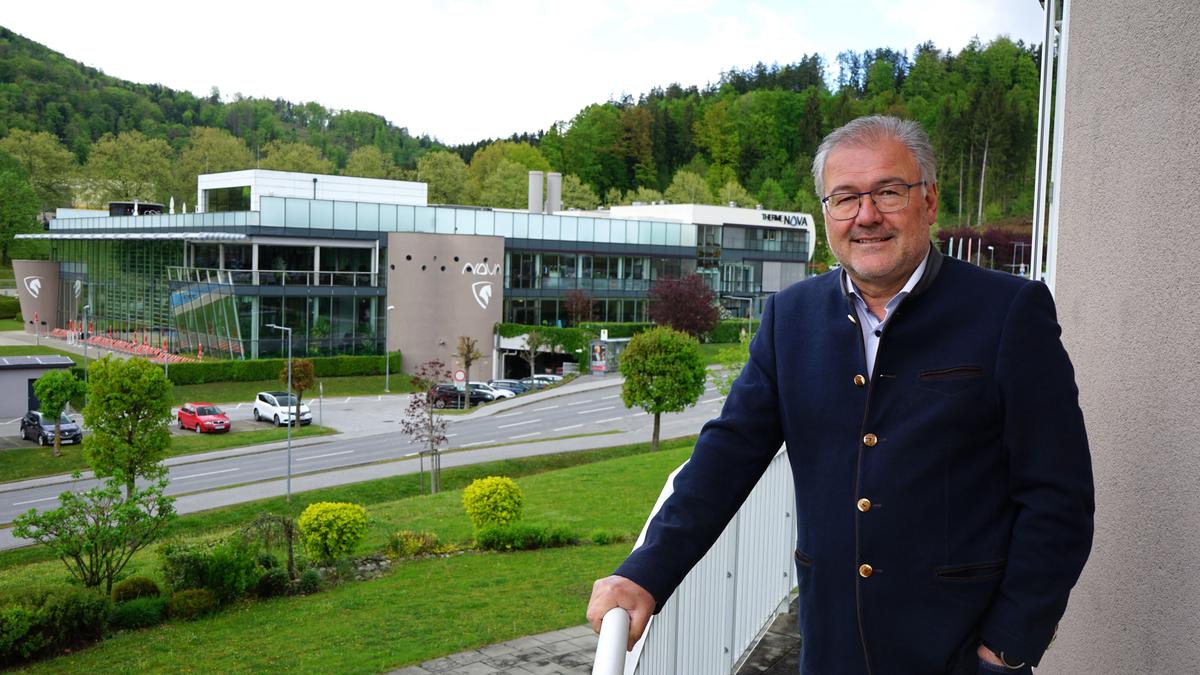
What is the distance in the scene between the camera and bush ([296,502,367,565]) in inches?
636

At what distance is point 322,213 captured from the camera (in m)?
48.9

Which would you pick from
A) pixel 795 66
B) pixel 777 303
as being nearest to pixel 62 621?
pixel 777 303

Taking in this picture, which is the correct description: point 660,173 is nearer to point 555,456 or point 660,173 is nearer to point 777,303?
point 555,456

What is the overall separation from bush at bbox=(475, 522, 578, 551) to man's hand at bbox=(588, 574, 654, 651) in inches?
608

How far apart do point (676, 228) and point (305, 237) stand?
22.7m

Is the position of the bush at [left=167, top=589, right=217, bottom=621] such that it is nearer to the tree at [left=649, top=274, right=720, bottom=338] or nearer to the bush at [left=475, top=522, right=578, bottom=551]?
the bush at [left=475, top=522, right=578, bottom=551]

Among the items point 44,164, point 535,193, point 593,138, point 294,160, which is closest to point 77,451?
point 535,193

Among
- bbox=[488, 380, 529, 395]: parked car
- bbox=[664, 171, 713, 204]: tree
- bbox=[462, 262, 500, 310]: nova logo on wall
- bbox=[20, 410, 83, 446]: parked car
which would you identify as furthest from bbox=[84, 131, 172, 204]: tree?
bbox=[20, 410, 83, 446]: parked car

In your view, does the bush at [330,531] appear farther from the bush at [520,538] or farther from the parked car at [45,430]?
the parked car at [45,430]

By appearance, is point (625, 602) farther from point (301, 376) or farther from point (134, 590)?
point (301, 376)

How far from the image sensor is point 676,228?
2437 inches

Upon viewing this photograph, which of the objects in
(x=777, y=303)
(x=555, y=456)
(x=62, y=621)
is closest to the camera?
(x=777, y=303)

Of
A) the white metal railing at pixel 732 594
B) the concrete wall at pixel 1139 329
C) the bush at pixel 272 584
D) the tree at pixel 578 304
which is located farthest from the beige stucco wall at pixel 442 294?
the concrete wall at pixel 1139 329

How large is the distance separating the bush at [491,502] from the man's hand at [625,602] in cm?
1603
